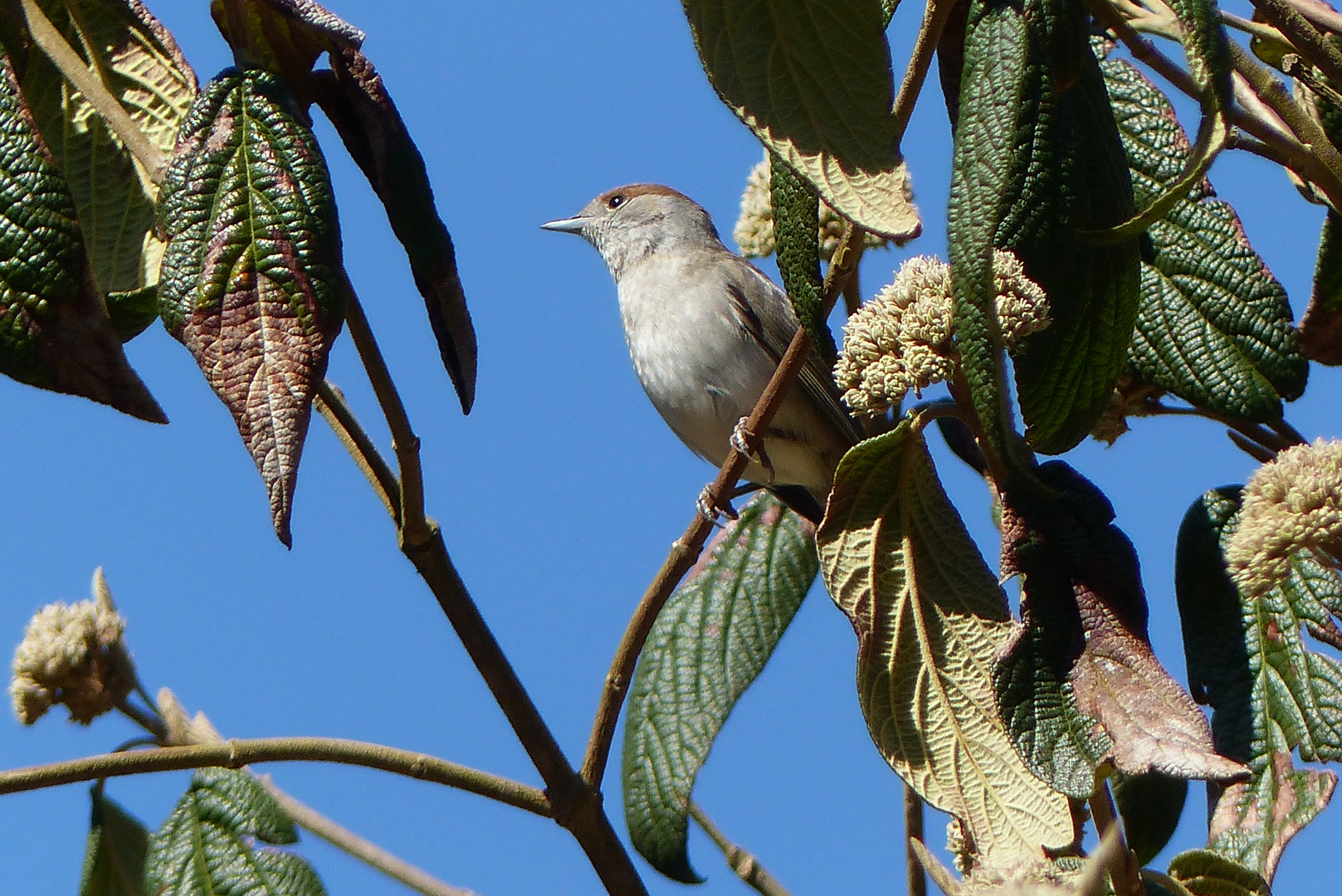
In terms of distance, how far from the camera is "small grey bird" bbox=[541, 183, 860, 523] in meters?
4.42

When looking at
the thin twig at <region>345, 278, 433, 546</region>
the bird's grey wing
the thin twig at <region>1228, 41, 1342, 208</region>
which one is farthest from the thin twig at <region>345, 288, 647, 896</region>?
the bird's grey wing

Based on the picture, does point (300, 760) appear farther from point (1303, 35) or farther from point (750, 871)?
point (1303, 35)

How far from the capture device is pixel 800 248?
1.49 metres

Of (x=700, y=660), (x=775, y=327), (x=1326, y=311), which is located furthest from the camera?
(x=775, y=327)

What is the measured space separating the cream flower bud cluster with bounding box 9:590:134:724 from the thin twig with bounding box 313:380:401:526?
0.62 m

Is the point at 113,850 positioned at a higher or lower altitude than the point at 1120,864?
higher

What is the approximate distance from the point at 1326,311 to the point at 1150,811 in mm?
754

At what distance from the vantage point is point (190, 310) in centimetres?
140

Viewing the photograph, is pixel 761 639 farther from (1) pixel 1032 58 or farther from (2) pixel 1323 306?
(1) pixel 1032 58

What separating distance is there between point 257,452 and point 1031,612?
0.93 metres

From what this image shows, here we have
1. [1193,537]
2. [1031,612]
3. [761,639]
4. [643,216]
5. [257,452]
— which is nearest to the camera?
[257,452]

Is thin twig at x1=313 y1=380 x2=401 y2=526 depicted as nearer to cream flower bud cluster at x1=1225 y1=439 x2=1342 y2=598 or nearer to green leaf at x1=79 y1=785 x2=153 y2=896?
green leaf at x1=79 y1=785 x2=153 y2=896

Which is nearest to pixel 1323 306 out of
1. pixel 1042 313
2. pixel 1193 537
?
pixel 1193 537

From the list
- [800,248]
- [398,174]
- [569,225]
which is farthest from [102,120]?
[569,225]
